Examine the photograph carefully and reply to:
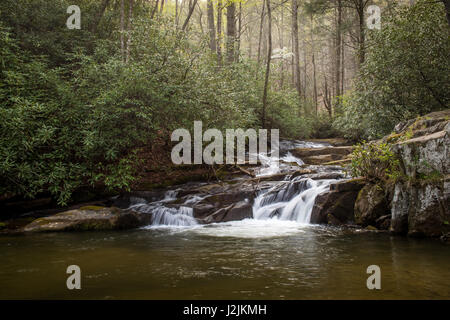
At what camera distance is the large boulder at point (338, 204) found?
8219mm

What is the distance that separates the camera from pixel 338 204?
8359 mm

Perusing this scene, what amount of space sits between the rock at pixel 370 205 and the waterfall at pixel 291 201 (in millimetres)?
1233

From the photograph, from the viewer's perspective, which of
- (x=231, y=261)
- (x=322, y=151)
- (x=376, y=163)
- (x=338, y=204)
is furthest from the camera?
(x=322, y=151)

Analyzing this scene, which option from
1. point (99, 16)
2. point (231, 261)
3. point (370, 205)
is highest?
point (99, 16)

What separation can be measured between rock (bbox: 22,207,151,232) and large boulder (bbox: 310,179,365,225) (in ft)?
15.6

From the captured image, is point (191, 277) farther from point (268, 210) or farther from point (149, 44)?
point (149, 44)

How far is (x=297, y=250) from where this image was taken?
5.95 metres

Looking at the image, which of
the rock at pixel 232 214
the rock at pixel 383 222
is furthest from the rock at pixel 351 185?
the rock at pixel 232 214

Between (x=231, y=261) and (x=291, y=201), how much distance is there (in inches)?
181

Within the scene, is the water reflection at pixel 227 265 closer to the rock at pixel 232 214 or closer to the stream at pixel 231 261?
the stream at pixel 231 261

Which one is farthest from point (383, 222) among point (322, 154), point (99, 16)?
point (99, 16)

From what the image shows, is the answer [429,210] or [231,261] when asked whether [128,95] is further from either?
[429,210]

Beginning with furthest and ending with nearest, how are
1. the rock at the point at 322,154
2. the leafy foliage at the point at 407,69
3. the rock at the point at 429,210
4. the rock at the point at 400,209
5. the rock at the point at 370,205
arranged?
the rock at the point at 322,154 → the leafy foliage at the point at 407,69 → the rock at the point at 370,205 → the rock at the point at 400,209 → the rock at the point at 429,210

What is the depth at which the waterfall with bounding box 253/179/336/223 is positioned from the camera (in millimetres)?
8945
